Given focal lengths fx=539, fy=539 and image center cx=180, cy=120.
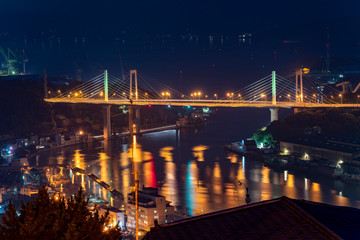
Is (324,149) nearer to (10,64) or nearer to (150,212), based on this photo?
(150,212)

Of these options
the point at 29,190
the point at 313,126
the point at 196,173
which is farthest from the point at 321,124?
the point at 29,190

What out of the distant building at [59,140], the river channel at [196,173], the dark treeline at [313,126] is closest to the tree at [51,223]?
the river channel at [196,173]

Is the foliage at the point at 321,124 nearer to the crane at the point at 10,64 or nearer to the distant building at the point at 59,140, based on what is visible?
the distant building at the point at 59,140

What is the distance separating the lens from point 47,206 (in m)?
1.74

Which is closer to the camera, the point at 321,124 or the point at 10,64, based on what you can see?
the point at 321,124

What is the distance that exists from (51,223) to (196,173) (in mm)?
6457

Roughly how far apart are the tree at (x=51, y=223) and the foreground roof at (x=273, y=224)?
0.71ft

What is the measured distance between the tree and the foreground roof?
0.71ft

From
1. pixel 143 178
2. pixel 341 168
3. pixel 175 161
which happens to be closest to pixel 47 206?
pixel 143 178

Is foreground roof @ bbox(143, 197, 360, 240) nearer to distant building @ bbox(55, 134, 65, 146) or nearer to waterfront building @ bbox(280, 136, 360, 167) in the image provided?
waterfront building @ bbox(280, 136, 360, 167)

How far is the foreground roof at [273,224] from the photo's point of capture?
4.91 ft

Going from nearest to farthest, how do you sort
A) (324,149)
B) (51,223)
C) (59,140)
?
(51,223)
(324,149)
(59,140)

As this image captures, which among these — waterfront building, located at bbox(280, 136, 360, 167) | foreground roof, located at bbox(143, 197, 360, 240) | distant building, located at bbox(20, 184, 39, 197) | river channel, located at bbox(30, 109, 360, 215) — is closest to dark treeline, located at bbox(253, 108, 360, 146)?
waterfront building, located at bbox(280, 136, 360, 167)

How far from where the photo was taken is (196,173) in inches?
320
